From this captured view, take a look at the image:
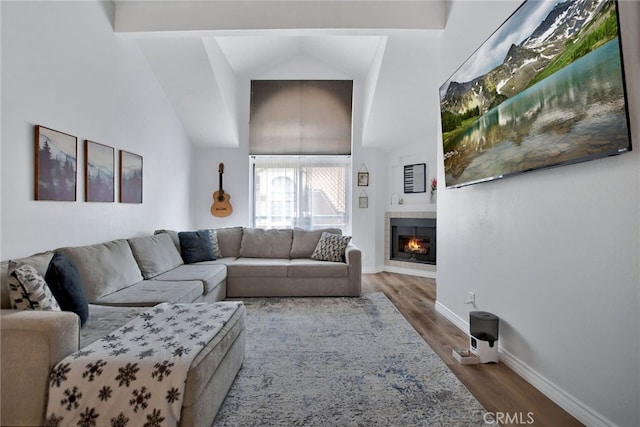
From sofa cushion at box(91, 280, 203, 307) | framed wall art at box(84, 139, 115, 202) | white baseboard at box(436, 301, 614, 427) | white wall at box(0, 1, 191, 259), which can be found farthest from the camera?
framed wall art at box(84, 139, 115, 202)

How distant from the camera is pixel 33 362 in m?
1.36

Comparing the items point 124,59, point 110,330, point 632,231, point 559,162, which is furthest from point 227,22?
point 632,231

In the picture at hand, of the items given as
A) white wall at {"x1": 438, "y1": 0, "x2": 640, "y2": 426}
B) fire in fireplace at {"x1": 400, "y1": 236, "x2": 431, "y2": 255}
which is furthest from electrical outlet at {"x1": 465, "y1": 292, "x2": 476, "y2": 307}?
fire in fireplace at {"x1": 400, "y1": 236, "x2": 431, "y2": 255}

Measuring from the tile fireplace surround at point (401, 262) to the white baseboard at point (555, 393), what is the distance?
9.24ft

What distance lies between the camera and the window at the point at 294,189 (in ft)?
18.4

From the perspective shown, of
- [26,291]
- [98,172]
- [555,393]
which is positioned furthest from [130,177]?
[555,393]

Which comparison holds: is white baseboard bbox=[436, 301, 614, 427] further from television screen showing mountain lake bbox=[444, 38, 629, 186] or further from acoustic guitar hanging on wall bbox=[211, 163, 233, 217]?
acoustic guitar hanging on wall bbox=[211, 163, 233, 217]

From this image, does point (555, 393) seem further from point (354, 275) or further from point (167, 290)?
point (167, 290)

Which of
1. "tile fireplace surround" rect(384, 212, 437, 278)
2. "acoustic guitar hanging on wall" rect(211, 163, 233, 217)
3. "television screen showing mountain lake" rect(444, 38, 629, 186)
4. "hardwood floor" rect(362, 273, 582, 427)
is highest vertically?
"television screen showing mountain lake" rect(444, 38, 629, 186)

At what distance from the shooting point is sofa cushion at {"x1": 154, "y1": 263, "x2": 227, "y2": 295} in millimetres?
3107

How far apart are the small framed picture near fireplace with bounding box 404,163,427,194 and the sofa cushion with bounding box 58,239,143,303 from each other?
4.14 m

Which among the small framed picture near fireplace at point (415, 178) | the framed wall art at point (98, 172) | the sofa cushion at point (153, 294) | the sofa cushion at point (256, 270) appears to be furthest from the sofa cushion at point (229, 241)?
the small framed picture near fireplace at point (415, 178)

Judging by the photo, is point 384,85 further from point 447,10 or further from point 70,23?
point 70,23

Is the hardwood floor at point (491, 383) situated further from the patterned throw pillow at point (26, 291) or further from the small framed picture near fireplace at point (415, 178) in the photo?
the patterned throw pillow at point (26, 291)
